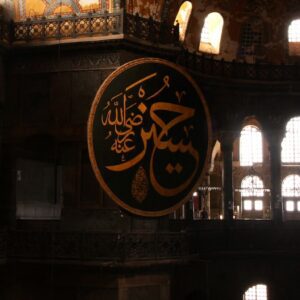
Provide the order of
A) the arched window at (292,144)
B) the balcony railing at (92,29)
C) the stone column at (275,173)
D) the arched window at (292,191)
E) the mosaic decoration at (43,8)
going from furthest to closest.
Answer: the arched window at (292,191), the arched window at (292,144), the stone column at (275,173), the mosaic decoration at (43,8), the balcony railing at (92,29)

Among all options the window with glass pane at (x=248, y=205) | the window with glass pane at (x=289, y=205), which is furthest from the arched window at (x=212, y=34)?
the window with glass pane at (x=289, y=205)

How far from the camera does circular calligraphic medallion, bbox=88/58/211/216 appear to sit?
10.2 metres

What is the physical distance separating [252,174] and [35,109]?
654 inches

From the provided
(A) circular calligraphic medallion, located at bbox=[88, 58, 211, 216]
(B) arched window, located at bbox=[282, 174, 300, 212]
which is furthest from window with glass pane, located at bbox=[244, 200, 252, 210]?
(A) circular calligraphic medallion, located at bbox=[88, 58, 211, 216]

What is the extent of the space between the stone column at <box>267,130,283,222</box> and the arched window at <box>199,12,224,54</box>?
8.44 ft

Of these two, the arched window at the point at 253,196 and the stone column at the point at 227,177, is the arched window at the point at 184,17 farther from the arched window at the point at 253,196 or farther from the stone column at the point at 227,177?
the arched window at the point at 253,196

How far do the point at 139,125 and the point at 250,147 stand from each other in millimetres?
16976

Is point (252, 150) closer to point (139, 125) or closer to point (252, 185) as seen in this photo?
point (252, 185)

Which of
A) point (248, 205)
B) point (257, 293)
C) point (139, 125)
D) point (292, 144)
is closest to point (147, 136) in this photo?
point (139, 125)

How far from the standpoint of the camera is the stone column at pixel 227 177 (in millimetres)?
14797

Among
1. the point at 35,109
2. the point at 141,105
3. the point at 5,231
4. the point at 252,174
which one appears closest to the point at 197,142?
the point at 141,105

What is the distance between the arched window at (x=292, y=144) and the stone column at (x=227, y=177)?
37.7ft

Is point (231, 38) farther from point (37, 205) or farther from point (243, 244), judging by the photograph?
point (37, 205)

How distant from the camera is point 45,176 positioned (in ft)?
40.5
